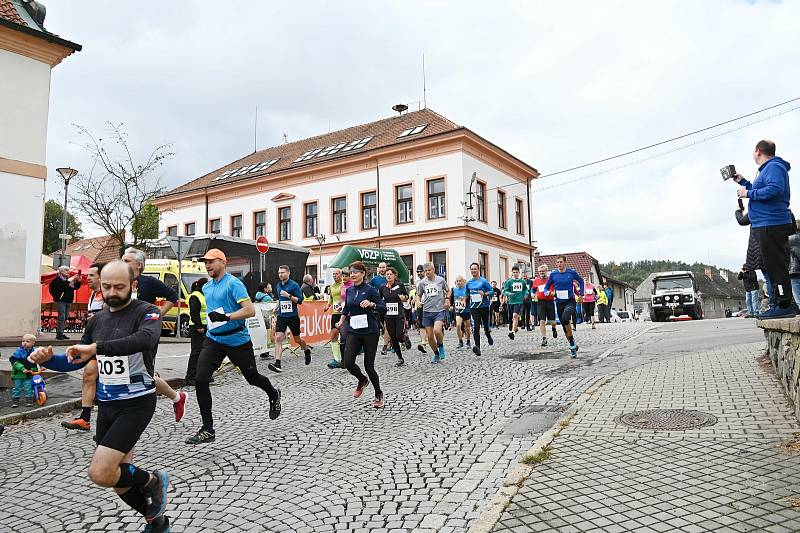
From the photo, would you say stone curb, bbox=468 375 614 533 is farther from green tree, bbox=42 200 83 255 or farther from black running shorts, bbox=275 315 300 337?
green tree, bbox=42 200 83 255

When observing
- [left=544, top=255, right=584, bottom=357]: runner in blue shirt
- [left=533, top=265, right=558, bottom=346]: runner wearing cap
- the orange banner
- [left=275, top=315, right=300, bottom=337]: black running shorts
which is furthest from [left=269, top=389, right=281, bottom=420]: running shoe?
the orange banner

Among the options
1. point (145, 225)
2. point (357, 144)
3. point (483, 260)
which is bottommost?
point (483, 260)

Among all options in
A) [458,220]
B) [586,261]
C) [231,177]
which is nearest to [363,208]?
[458,220]

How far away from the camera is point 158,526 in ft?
12.6

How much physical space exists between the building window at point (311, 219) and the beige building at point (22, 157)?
22570 mm

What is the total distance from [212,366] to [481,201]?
29.7 meters

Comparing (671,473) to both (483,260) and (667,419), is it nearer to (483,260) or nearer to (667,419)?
(667,419)

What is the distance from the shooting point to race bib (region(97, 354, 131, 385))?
396cm

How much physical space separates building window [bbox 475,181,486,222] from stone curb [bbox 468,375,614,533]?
94.1 feet

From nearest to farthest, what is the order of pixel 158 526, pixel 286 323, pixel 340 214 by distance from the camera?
pixel 158 526, pixel 286 323, pixel 340 214

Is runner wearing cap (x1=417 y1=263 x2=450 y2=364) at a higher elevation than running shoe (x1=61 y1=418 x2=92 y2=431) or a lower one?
higher

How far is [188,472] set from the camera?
5.25 metres

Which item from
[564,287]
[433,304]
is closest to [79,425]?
[433,304]

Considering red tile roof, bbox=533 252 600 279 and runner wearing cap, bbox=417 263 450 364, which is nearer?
runner wearing cap, bbox=417 263 450 364
